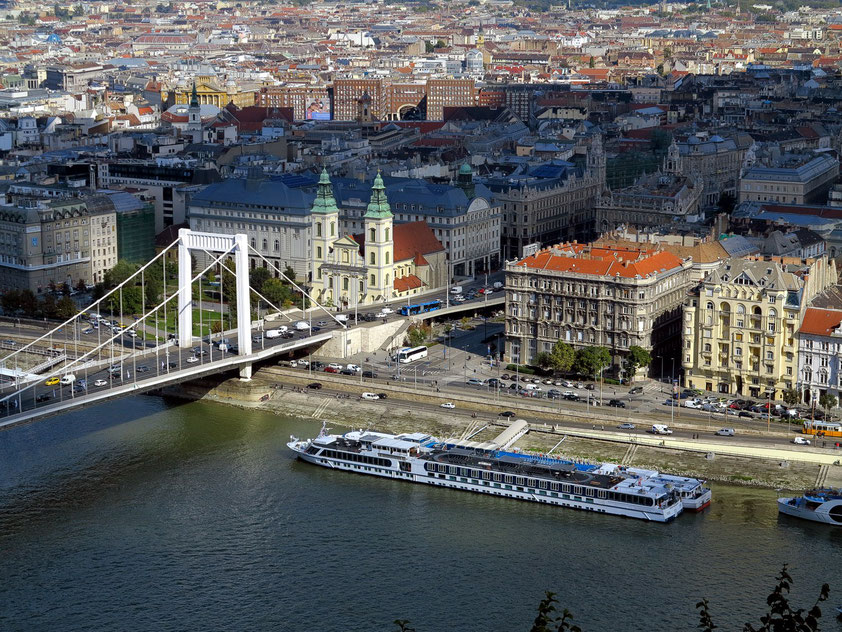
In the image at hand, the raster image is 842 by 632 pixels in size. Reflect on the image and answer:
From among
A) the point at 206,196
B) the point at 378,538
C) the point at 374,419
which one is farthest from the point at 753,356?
the point at 206,196

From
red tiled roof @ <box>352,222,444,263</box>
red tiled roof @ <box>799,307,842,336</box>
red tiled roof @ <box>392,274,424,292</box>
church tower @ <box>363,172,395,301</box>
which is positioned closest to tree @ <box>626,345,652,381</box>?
red tiled roof @ <box>799,307,842,336</box>

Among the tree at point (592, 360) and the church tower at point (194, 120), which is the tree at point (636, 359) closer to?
the tree at point (592, 360)

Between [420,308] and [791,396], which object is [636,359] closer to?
[791,396]

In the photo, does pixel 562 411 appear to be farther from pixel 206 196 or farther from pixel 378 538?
pixel 206 196

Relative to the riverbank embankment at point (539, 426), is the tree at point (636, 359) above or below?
above

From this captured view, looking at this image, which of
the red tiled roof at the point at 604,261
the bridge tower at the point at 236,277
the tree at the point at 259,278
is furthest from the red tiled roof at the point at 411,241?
the bridge tower at the point at 236,277
